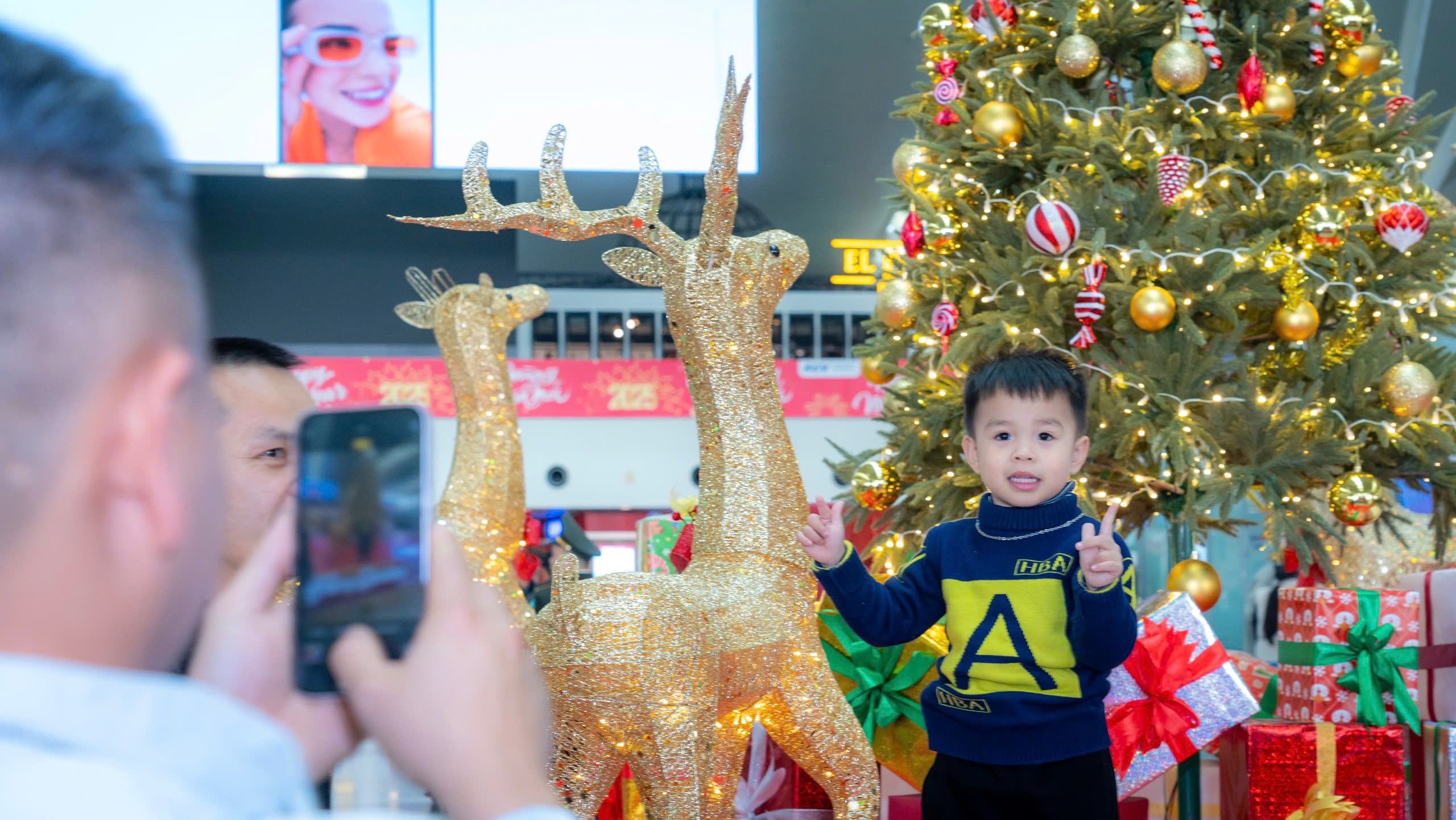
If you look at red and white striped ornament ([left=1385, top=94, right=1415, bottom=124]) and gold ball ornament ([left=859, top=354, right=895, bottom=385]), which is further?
gold ball ornament ([left=859, top=354, right=895, bottom=385])

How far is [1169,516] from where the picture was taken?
8.83 ft

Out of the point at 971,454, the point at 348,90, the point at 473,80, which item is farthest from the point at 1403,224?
the point at 348,90

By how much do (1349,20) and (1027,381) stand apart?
187 centimetres

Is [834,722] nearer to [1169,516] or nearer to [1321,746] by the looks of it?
[1321,746]

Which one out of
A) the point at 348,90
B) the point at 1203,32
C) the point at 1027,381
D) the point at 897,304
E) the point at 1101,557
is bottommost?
the point at 1101,557

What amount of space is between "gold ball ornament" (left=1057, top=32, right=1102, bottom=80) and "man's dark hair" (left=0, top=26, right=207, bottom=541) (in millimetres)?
2673

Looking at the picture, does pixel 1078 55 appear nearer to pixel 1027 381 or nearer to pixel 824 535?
pixel 1027 381

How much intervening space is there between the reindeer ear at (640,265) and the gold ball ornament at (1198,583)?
5.10 feet

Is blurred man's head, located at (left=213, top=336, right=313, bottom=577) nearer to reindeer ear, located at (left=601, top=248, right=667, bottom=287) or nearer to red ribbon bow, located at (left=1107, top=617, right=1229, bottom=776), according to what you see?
reindeer ear, located at (left=601, top=248, right=667, bottom=287)

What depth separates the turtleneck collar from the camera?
154 centimetres

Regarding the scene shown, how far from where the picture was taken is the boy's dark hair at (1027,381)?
1.53 m

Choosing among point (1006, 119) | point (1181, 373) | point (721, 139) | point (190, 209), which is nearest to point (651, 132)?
point (1006, 119)

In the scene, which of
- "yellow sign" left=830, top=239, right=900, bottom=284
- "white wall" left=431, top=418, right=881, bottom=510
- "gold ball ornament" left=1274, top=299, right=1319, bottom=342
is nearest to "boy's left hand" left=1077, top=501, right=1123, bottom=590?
"gold ball ornament" left=1274, top=299, right=1319, bottom=342

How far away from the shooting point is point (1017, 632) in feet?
4.92
